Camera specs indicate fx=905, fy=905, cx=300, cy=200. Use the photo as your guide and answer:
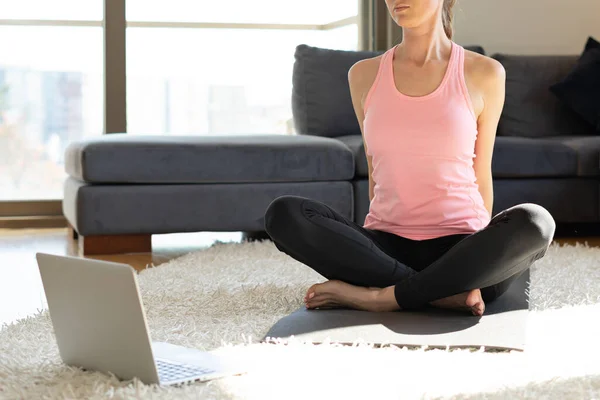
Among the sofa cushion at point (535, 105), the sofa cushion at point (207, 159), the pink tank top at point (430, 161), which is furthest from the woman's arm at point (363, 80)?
the sofa cushion at point (535, 105)

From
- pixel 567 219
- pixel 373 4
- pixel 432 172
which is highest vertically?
pixel 373 4

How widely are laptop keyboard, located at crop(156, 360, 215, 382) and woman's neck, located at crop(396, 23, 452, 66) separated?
1.08m

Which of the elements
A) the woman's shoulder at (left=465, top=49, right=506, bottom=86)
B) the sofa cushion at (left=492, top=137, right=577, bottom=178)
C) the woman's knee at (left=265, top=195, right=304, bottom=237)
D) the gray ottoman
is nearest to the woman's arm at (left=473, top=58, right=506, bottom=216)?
the woman's shoulder at (left=465, top=49, right=506, bottom=86)

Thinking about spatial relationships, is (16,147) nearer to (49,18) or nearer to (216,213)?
(49,18)

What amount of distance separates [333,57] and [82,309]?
3096mm

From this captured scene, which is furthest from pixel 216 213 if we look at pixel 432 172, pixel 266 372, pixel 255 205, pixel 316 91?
pixel 266 372

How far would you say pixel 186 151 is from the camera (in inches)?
142

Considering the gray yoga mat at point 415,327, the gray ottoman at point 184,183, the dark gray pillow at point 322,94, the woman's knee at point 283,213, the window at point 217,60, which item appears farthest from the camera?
the window at point 217,60

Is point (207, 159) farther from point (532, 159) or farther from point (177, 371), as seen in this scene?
point (177, 371)

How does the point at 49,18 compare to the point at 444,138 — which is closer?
the point at 444,138

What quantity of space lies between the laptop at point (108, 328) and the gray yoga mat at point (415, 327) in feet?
1.05

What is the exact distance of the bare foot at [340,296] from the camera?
6.98ft

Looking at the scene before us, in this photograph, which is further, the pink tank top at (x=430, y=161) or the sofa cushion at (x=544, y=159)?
the sofa cushion at (x=544, y=159)

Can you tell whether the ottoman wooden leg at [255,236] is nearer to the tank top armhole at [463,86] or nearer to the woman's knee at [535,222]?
the tank top armhole at [463,86]
